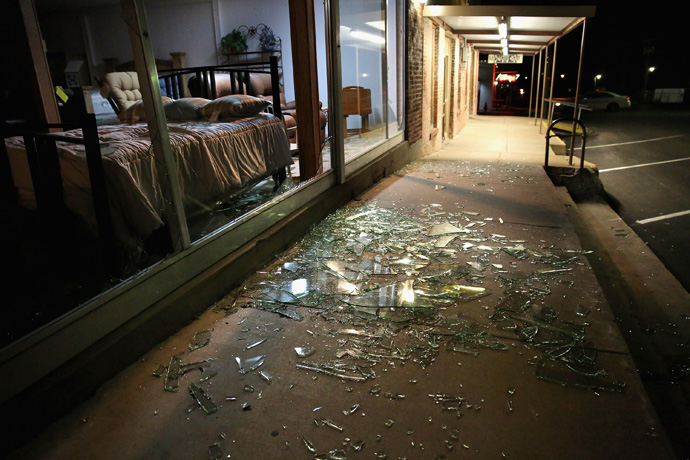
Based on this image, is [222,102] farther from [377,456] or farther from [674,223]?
[674,223]

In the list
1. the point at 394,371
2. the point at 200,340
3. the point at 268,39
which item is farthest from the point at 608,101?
the point at 200,340

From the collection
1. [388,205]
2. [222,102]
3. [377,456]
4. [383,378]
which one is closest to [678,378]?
[383,378]

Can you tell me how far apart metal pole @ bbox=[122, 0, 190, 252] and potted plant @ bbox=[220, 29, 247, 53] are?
38.6 feet

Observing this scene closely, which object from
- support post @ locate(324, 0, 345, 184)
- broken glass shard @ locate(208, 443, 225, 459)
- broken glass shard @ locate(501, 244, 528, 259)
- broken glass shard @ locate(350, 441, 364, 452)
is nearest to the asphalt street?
broken glass shard @ locate(501, 244, 528, 259)

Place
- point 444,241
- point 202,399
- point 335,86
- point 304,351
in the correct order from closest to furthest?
point 202,399 → point 304,351 → point 444,241 → point 335,86

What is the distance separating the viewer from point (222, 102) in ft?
17.1

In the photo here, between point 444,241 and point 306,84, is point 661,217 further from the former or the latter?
point 306,84

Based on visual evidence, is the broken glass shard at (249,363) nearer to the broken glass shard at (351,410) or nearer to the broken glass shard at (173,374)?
the broken glass shard at (173,374)

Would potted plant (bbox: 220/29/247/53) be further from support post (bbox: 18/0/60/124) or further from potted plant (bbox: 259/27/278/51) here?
support post (bbox: 18/0/60/124)

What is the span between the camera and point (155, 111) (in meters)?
2.79

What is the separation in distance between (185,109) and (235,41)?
9.25 metres

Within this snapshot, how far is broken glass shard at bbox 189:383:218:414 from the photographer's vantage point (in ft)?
7.54

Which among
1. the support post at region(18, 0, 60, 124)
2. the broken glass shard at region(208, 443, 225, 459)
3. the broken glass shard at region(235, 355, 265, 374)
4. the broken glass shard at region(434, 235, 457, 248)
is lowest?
the broken glass shard at region(208, 443, 225, 459)

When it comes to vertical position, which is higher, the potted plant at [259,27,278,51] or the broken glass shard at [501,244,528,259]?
the potted plant at [259,27,278,51]
